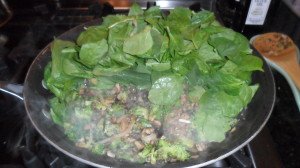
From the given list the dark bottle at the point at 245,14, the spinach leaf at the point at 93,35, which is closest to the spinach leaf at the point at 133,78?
the spinach leaf at the point at 93,35

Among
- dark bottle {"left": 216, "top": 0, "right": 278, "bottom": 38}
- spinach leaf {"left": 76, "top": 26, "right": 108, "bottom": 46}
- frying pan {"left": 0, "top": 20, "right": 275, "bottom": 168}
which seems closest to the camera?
frying pan {"left": 0, "top": 20, "right": 275, "bottom": 168}

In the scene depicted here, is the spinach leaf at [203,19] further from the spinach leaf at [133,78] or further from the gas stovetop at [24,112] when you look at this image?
the gas stovetop at [24,112]

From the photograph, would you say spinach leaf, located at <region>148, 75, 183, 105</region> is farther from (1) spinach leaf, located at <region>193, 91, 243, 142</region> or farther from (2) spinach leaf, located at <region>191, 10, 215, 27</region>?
(2) spinach leaf, located at <region>191, 10, 215, 27</region>

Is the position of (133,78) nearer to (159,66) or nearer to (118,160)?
(159,66)

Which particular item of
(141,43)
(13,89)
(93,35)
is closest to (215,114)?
(141,43)

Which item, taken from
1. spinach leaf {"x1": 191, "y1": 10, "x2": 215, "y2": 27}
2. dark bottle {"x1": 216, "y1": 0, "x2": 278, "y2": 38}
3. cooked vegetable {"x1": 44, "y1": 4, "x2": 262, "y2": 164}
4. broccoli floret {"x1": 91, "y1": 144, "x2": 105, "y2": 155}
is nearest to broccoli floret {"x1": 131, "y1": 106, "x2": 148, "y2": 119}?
cooked vegetable {"x1": 44, "y1": 4, "x2": 262, "y2": 164}

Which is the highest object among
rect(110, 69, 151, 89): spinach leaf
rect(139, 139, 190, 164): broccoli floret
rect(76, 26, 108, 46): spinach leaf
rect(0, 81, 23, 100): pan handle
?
rect(76, 26, 108, 46): spinach leaf

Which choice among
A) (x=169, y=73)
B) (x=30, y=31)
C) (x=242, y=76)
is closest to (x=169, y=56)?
(x=169, y=73)
